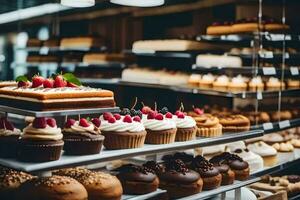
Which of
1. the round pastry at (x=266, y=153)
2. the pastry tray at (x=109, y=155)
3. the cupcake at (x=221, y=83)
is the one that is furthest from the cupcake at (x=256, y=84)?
the pastry tray at (x=109, y=155)

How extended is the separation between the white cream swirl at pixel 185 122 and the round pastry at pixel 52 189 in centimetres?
104

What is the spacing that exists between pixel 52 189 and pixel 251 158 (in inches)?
101

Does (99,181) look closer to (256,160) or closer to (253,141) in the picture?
(256,160)

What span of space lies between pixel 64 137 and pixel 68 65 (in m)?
5.96

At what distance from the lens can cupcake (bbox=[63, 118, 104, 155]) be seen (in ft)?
11.2

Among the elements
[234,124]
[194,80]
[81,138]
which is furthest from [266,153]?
[81,138]

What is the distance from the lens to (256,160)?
532 cm

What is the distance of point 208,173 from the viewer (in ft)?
14.4

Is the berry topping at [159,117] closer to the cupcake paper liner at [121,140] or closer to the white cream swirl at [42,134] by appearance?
the cupcake paper liner at [121,140]

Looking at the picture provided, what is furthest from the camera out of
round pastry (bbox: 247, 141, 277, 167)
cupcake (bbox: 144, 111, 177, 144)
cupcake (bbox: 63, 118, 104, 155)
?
round pastry (bbox: 247, 141, 277, 167)

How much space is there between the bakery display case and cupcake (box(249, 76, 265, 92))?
2 cm

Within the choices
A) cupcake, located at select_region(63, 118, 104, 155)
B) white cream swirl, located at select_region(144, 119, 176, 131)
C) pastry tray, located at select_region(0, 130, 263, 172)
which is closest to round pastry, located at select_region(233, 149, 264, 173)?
pastry tray, located at select_region(0, 130, 263, 172)

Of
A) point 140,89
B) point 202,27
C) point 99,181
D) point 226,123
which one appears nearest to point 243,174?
point 226,123

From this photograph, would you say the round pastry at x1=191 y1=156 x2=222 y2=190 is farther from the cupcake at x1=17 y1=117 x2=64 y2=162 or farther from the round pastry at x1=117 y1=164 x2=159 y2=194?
the cupcake at x1=17 y1=117 x2=64 y2=162
